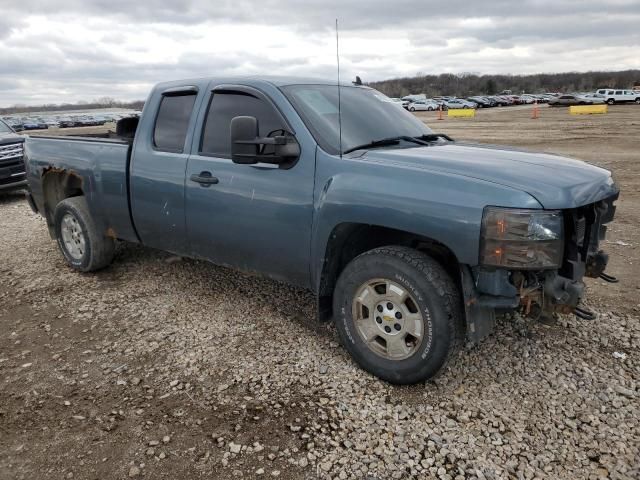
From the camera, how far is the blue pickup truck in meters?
2.85

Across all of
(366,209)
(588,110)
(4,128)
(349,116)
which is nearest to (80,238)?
(349,116)

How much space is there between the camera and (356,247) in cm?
360

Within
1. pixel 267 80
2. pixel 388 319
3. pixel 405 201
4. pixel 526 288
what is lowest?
pixel 388 319

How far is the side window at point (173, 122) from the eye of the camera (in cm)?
431

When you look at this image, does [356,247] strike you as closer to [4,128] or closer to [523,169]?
[523,169]

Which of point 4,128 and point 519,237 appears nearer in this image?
point 519,237

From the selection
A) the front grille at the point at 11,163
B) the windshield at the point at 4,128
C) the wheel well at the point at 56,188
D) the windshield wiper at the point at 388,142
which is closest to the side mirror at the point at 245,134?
the windshield wiper at the point at 388,142

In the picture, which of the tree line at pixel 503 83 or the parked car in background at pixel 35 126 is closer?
the parked car in background at pixel 35 126

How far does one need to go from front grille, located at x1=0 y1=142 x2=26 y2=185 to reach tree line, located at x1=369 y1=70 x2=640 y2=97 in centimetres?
8740

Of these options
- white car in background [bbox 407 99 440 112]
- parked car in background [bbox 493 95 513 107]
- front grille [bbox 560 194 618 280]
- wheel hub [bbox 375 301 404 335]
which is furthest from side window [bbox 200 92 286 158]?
parked car in background [bbox 493 95 513 107]

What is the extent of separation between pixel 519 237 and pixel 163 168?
2.84m

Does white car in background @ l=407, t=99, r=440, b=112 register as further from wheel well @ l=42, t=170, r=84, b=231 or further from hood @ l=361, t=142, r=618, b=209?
hood @ l=361, t=142, r=618, b=209

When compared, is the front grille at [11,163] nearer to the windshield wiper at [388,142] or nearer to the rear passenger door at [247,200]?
the rear passenger door at [247,200]

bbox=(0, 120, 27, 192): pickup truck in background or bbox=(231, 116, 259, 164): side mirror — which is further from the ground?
bbox=(231, 116, 259, 164): side mirror
